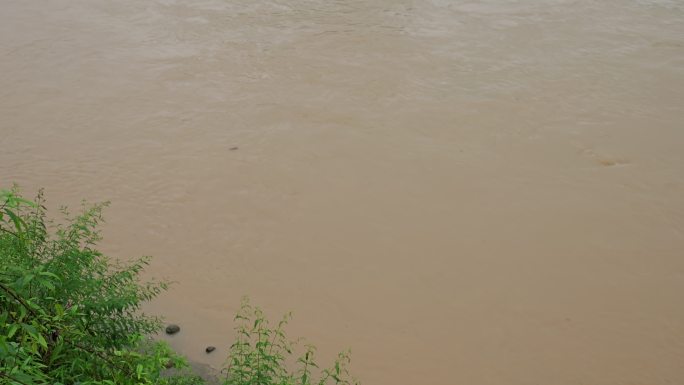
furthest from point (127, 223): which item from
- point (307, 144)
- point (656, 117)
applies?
point (656, 117)

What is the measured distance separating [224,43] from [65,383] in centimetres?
548

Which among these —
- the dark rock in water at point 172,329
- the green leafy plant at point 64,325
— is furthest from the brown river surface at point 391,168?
the green leafy plant at point 64,325

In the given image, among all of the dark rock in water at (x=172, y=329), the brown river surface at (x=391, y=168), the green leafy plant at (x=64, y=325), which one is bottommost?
the dark rock in water at (x=172, y=329)

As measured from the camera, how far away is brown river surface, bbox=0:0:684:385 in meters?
3.74

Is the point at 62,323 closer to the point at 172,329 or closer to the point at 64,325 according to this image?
the point at 64,325

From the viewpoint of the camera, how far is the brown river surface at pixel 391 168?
374 centimetres

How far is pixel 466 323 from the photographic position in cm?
375

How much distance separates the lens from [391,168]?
5039 mm

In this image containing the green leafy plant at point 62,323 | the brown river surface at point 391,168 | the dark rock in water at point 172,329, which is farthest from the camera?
the brown river surface at point 391,168

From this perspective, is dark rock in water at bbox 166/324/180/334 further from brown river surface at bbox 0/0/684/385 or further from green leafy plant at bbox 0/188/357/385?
green leafy plant at bbox 0/188/357/385

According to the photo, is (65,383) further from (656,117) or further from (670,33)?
(670,33)

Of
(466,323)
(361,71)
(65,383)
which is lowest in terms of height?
(466,323)

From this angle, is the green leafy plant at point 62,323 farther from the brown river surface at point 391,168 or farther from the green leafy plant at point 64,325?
the brown river surface at point 391,168

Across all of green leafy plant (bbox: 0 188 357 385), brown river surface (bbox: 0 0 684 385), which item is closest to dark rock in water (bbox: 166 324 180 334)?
brown river surface (bbox: 0 0 684 385)
